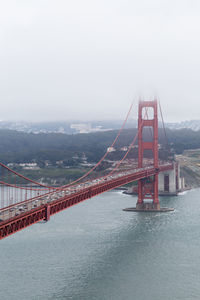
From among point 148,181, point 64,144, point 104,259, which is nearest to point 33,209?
point 104,259

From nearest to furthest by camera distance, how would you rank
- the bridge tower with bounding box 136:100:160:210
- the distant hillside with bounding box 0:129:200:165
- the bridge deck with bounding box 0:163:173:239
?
1. the bridge deck with bounding box 0:163:173:239
2. the bridge tower with bounding box 136:100:160:210
3. the distant hillside with bounding box 0:129:200:165

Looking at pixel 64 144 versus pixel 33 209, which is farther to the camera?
pixel 64 144

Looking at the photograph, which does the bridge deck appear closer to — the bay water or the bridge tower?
the bay water

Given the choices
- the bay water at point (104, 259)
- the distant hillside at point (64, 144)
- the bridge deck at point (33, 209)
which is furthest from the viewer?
the distant hillside at point (64, 144)

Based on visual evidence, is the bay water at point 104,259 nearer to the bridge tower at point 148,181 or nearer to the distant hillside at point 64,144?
the bridge tower at point 148,181

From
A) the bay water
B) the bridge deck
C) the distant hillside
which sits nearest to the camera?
the bridge deck

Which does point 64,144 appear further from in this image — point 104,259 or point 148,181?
point 104,259

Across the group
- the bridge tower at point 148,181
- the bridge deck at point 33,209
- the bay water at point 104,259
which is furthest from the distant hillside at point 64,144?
the bridge deck at point 33,209

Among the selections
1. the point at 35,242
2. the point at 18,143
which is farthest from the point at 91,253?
the point at 18,143

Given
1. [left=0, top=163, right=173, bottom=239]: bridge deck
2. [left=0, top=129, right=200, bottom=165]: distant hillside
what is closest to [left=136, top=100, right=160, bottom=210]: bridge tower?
[left=0, top=163, right=173, bottom=239]: bridge deck

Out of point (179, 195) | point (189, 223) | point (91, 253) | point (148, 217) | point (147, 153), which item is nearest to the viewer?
point (91, 253)

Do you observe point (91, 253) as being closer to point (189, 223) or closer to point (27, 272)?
point (27, 272)
